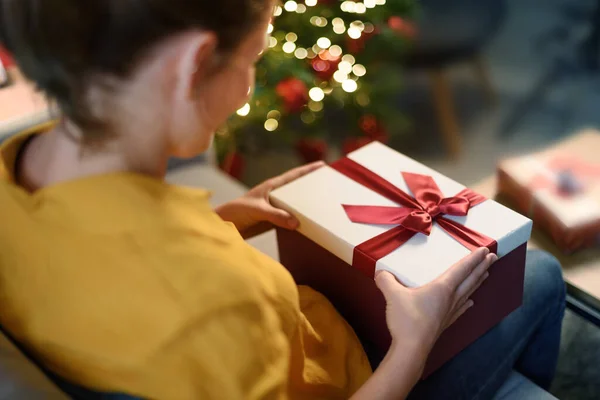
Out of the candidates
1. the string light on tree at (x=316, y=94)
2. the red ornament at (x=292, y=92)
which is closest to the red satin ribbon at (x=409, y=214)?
the red ornament at (x=292, y=92)

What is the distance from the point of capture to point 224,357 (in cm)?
58

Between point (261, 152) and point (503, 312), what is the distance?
140 cm

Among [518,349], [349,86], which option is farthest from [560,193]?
[349,86]

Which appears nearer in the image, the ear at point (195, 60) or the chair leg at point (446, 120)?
the ear at point (195, 60)

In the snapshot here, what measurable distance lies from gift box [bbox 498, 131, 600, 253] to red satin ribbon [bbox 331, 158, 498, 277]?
0.56 metres

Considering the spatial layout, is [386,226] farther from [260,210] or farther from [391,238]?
[260,210]

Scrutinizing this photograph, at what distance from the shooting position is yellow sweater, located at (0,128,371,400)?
57 cm

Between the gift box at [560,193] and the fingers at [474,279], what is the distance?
645 millimetres

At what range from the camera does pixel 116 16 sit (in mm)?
517

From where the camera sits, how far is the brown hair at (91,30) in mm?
516

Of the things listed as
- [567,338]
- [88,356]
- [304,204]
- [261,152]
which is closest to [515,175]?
[567,338]

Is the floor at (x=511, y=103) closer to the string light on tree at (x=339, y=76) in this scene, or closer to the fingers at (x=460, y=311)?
the string light on tree at (x=339, y=76)

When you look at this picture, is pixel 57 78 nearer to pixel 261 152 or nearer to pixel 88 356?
pixel 88 356

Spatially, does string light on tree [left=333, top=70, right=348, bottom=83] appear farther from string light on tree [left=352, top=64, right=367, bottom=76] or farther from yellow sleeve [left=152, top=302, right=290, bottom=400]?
yellow sleeve [left=152, top=302, right=290, bottom=400]
